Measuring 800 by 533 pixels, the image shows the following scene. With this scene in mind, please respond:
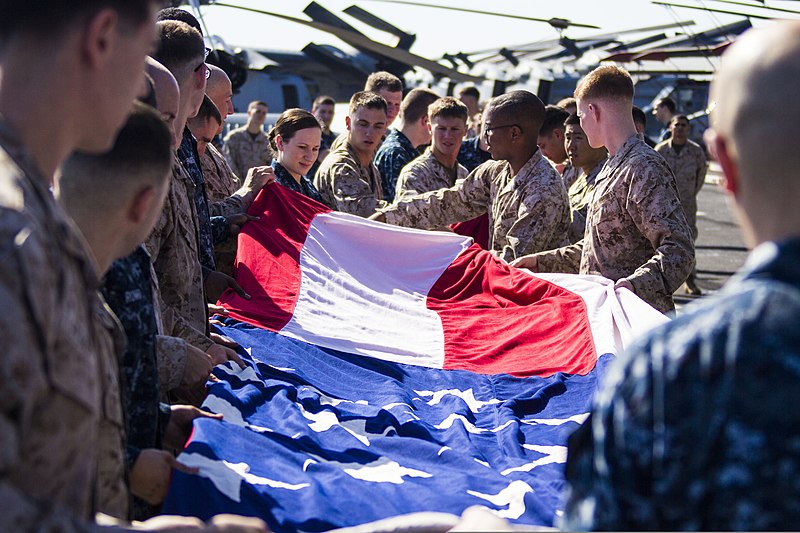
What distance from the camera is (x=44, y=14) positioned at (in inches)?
50.0

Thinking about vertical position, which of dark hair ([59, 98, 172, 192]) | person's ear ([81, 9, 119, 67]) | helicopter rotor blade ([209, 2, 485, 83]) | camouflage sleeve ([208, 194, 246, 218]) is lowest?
camouflage sleeve ([208, 194, 246, 218])

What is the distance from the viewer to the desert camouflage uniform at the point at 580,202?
559cm

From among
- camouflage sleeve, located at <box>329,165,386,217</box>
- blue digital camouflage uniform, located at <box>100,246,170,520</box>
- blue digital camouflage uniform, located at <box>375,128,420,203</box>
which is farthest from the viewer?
blue digital camouflage uniform, located at <box>375,128,420,203</box>

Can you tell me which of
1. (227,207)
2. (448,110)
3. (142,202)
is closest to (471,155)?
(448,110)

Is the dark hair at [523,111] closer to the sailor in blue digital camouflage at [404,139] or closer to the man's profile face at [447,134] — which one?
the man's profile face at [447,134]

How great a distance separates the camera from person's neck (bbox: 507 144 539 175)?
5.02m

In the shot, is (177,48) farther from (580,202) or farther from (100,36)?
(580,202)

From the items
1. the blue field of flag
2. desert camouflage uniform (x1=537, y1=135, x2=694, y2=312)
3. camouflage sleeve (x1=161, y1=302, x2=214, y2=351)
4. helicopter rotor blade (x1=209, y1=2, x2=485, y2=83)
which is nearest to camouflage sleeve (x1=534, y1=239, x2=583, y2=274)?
desert camouflage uniform (x1=537, y1=135, x2=694, y2=312)

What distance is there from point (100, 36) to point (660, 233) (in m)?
3.11

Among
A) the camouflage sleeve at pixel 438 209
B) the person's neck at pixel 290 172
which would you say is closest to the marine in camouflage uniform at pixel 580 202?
the camouflage sleeve at pixel 438 209

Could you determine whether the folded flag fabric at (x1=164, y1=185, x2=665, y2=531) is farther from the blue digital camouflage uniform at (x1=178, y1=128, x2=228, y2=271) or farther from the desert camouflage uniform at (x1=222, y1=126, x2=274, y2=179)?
the desert camouflage uniform at (x1=222, y1=126, x2=274, y2=179)

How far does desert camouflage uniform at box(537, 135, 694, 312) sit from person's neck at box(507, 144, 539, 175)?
77 centimetres

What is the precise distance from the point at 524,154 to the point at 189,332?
2.51 meters

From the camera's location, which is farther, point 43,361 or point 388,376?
point 388,376
